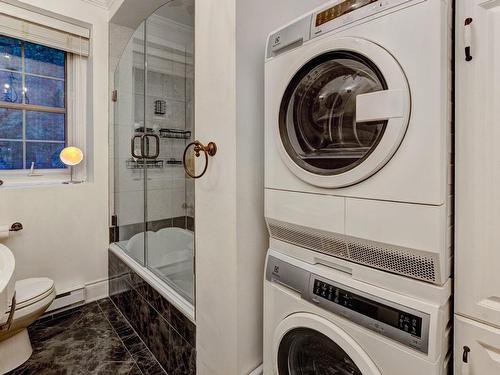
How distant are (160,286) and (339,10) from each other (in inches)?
67.8

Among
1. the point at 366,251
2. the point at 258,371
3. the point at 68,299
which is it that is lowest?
the point at 68,299

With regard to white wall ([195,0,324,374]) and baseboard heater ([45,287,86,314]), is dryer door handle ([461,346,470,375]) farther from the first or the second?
baseboard heater ([45,287,86,314])

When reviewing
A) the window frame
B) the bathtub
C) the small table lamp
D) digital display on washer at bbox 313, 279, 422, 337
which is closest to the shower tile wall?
the bathtub

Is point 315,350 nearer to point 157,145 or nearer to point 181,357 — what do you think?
point 181,357

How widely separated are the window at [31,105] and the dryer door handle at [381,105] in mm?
2664

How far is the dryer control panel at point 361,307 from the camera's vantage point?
2.52 ft

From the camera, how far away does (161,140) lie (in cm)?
224

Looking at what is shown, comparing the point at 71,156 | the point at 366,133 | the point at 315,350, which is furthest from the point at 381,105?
the point at 71,156

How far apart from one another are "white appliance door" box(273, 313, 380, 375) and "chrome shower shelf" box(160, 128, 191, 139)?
1345 mm

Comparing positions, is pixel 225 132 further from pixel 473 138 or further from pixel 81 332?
pixel 81 332

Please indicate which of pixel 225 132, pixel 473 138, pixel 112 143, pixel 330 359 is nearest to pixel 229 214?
pixel 225 132

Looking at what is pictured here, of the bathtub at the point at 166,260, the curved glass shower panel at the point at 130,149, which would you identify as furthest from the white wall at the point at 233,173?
the curved glass shower panel at the point at 130,149

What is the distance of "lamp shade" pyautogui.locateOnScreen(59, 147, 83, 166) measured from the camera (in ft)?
7.87

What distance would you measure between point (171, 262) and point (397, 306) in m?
1.56
